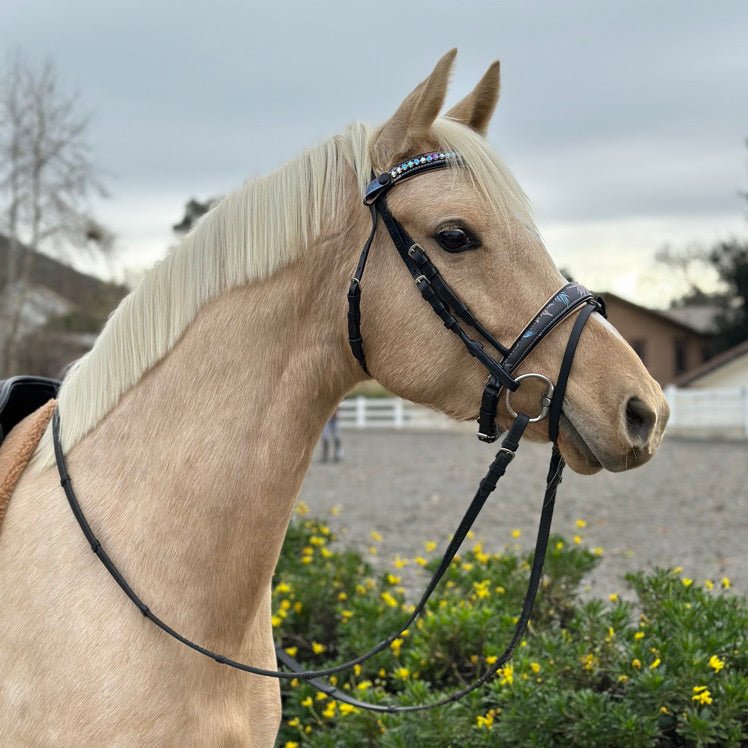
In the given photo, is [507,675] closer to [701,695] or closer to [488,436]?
[701,695]

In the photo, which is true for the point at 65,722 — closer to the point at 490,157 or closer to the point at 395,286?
the point at 395,286

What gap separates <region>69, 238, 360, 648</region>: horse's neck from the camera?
2.28 metres

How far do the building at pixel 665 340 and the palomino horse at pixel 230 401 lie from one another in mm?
47199

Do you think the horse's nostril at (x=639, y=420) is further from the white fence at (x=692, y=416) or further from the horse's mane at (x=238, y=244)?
→ the white fence at (x=692, y=416)

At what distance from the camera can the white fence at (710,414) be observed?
24.9 metres

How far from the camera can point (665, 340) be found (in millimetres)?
50125

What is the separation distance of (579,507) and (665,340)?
41.2m

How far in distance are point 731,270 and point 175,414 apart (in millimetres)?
40336

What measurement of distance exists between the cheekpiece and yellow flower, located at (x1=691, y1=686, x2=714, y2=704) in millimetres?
2225

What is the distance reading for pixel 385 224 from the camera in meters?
2.26

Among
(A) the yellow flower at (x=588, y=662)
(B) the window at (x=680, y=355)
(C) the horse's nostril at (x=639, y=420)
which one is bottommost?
(A) the yellow flower at (x=588, y=662)

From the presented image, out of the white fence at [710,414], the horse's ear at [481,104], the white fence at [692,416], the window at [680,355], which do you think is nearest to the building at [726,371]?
the white fence at [692,416]

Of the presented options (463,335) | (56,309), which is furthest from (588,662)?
(56,309)

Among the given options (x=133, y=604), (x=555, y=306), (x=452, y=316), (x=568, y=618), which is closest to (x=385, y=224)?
(x=452, y=316)
